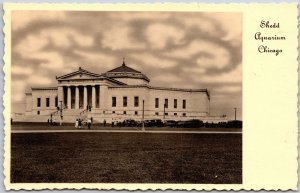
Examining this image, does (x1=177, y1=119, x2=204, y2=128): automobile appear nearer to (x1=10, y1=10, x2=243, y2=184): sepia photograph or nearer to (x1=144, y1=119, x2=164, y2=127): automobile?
(x1=144, y1=119, x2=164, y2=127): automobile

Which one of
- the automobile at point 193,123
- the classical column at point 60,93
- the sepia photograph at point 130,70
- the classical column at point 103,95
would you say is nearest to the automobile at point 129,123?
the automobile at point 193,123

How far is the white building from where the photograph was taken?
20156 millimetres

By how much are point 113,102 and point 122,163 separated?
34.8 feet

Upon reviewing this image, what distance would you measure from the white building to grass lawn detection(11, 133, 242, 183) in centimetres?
269

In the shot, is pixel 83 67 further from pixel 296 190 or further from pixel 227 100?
pixel 296 190

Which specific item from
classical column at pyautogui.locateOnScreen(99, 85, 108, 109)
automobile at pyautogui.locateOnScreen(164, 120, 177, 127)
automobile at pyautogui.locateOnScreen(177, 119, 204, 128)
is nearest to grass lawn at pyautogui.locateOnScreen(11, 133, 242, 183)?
automobile at pyautogui.locateOnScreen(177, 119, 204, 128)

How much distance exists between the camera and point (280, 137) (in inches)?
584

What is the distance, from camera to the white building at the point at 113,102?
2016 centimetres

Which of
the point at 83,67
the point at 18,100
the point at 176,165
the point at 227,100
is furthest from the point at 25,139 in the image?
the point at 227,100

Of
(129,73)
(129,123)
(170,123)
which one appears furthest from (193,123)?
(129,73)

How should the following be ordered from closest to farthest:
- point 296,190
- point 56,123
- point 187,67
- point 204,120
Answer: point 296,190 < point 187,67 < point 204,120 < point 56,123

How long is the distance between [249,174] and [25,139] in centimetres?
684

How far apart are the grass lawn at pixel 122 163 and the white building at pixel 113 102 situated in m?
2.69

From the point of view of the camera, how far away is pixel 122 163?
50.7 ft
